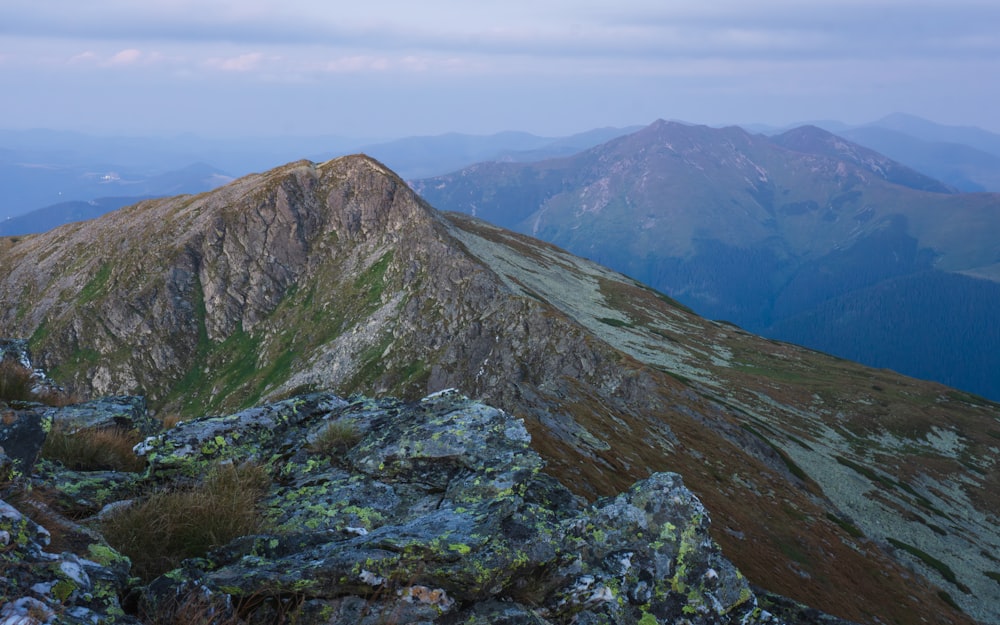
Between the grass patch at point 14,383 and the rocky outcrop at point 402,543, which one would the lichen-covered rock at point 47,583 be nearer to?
the rocky outcrop at point 402,543

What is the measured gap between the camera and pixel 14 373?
52.3ft

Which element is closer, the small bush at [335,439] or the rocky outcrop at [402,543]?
the rocky outcrop at [402,543]

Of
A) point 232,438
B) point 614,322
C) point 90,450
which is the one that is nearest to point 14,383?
point 90,450

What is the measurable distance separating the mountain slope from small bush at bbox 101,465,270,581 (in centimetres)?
3063

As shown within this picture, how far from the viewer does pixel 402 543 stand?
27.3 ft

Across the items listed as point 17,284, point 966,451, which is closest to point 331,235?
point 17,284

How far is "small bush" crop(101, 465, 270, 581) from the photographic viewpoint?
26.9 ft

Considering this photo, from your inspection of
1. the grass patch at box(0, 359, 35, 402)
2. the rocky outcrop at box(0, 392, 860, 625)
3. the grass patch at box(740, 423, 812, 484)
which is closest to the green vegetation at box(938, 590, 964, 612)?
the grass patch at box(740, 423, 812, 484)

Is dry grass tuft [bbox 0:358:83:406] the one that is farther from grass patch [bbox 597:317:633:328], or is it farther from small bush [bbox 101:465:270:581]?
grass patch [bbox 597:317:633:328]

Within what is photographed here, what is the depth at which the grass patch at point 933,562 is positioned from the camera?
55.0m

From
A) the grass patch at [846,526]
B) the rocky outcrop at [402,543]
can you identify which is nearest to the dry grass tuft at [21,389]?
the rocky outcrop at [402,543]

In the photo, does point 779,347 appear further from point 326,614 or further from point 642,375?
point 326,614

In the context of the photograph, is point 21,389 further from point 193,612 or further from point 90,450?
Answer: point 193,612

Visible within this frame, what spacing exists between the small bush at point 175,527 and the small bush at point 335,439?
3963mm
